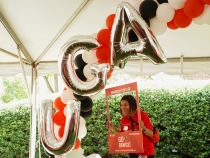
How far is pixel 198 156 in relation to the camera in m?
5.23

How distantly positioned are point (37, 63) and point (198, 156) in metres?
3.40

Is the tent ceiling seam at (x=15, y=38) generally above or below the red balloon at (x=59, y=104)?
above

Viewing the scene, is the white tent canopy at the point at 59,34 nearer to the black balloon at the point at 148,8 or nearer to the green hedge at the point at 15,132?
the black balloon at the point at 148,8

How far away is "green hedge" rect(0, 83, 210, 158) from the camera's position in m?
5.28

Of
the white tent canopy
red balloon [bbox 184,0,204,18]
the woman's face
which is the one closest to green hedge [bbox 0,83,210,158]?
the white tent canopy

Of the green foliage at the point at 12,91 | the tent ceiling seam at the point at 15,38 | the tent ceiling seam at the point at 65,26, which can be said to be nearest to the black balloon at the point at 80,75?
the tent ceiling seam at the point at 65,26

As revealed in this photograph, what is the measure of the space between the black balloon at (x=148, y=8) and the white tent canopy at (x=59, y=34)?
0.37m

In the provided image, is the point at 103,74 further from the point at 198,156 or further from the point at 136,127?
the point at 198,156


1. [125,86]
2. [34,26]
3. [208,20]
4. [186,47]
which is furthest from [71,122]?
[186,47]

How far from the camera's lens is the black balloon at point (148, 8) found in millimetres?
1873

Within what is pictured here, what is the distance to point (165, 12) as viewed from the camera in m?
1.87

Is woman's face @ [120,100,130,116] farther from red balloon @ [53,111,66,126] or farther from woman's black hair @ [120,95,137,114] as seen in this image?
red balloon @ [53,111,66,126]

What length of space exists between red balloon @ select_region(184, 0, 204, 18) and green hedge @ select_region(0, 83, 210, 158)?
376 cm

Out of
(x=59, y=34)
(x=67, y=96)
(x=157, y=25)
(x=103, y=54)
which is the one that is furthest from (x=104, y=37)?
(x=59, y=34)
